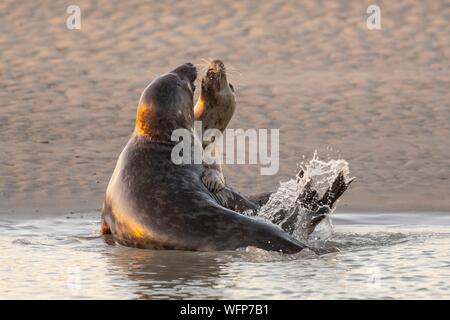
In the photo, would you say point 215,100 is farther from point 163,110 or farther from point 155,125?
point 155,125

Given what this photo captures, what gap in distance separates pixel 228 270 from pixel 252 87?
28.6 feet

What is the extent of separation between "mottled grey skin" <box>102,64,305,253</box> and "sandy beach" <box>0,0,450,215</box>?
2.61 m

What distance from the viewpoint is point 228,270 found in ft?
23.2

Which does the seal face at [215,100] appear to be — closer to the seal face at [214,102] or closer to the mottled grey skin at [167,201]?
the seal face at [214,102]

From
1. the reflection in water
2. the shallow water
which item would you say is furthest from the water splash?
the reflection in water

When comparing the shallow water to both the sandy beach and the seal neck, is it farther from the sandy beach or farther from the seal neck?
the sandy beach

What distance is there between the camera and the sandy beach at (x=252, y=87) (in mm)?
12148

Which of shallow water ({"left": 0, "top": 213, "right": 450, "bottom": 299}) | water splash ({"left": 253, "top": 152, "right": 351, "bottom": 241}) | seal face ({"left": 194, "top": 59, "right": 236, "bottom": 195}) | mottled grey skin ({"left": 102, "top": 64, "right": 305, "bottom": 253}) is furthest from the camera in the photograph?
seal face ({"left": 194, "top": 59, "right": 236, "bottom": 195})

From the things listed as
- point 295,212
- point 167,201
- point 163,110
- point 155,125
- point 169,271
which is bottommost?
point 169,271

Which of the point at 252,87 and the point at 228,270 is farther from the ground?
the point at 252,87

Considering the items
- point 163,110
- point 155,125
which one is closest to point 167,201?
point 155,125

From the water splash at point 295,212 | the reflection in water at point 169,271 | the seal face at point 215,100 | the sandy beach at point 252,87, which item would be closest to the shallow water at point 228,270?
the reflection in water at point 169,271

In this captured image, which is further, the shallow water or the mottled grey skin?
the mottled grey skin

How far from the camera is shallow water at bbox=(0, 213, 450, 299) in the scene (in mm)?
6523
